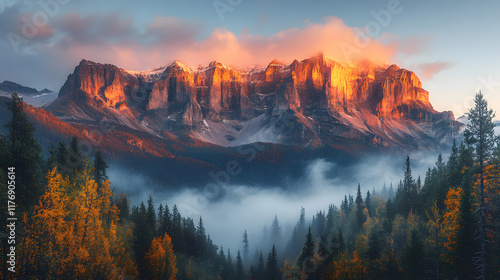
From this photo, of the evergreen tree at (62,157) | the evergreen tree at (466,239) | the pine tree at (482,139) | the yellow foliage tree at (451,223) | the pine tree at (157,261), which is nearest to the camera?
the pine tree at (482,139)

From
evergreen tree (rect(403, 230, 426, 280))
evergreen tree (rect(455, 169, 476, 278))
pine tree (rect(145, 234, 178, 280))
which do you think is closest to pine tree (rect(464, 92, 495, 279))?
evergreen tree (rect(455, 169, 476, 278))

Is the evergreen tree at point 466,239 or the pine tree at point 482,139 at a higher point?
the pine tree at point 482,139

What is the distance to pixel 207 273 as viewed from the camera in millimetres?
70000

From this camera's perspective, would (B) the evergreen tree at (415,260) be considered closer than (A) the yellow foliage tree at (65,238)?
No

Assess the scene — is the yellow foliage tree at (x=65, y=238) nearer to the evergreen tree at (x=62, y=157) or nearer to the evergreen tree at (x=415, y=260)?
the evergreen tree at (x=62, y=157)

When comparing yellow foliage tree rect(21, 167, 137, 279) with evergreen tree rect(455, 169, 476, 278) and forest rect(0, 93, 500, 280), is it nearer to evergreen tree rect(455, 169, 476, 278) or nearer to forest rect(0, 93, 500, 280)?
forest rect(0, 93, 500, 280)

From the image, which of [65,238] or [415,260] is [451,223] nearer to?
[415,260]

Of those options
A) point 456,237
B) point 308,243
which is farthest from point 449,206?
point 308,243

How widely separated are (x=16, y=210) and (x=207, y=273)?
50.1 meters

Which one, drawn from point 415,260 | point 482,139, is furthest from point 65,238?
point 415,260

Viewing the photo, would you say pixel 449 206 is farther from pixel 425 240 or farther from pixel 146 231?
pixel 146 231

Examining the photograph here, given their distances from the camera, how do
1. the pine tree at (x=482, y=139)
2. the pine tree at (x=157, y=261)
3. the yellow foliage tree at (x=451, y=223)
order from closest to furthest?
the pine tree at (x=482, y=139), the yellow foliage tree at (x=451, y=223), the pine tree at (x=157, y=261)

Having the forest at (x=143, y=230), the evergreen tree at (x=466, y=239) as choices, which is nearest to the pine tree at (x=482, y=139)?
the forest at (x=143, y=230)

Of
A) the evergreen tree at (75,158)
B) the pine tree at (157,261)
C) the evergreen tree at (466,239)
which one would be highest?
the evergreen tree at (75,158)
